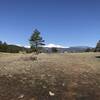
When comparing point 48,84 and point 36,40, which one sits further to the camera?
point 36,40

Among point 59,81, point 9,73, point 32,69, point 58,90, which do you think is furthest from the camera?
point 32,69

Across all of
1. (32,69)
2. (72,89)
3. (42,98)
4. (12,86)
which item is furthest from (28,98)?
(32,69)

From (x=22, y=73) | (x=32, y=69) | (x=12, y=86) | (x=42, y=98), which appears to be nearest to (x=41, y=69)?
(x=32, y=69)

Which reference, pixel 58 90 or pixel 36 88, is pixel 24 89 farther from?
pixel 58 90

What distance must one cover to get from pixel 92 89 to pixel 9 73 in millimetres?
5279

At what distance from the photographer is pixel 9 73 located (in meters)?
14.7

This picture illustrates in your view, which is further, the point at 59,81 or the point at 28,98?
the point at 59,81

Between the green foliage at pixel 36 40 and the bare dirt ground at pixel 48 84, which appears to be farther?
the green foliage at pixel 36 40

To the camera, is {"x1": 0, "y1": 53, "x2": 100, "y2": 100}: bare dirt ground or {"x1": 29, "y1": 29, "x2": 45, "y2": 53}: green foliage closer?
{"x1": 0, "y1": 53, "x2": 100, "y2": 100}: bare dirt ground

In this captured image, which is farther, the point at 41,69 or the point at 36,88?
the point at 41,69

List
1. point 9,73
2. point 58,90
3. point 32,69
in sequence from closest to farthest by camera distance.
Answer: point 58,90, point 9,73, point 32,69

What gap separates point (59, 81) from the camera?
13.3 metres

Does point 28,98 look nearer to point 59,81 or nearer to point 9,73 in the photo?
point 59,81

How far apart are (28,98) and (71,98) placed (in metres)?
1.94
